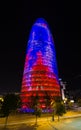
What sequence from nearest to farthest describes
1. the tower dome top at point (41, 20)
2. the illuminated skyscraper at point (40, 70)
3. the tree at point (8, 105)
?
the tree at point (8, 105), the illuminated skyscraper at point (40, 70), the tower dome top at point (41, 20)

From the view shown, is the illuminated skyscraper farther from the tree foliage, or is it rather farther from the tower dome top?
the tree foliage

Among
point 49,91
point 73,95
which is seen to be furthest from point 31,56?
point 73,95

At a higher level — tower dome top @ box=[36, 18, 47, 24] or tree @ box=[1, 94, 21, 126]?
tower dome top @ box=[36, 18, 47, 24]

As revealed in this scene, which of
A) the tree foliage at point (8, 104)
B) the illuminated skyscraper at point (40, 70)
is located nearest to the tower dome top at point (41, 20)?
the illuminated skyscraper at point (40, 70)

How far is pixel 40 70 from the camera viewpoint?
103688 mm

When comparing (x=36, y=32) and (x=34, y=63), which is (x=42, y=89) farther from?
(x=36, y=32)

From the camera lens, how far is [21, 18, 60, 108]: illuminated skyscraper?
100000mm

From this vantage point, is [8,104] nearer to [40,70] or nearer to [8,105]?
[8,105]

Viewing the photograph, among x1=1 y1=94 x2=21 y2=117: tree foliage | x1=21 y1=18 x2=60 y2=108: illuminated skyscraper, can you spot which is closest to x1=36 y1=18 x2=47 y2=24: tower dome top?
A: x1=21 y1=18 x2=60 y2=108: illuminated skyscraper

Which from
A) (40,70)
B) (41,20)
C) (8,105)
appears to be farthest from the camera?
(41,20)

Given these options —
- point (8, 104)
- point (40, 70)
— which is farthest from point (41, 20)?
point (8, 104)

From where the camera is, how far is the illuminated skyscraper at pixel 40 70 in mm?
100000

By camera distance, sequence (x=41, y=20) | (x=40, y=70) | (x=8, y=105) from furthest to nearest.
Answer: (x=41, y=20)
(x=40, y=70)
(x=8, y=105)

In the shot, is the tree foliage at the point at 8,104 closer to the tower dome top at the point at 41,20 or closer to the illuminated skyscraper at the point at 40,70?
the illuminated skyscraper at the point at 40,70
